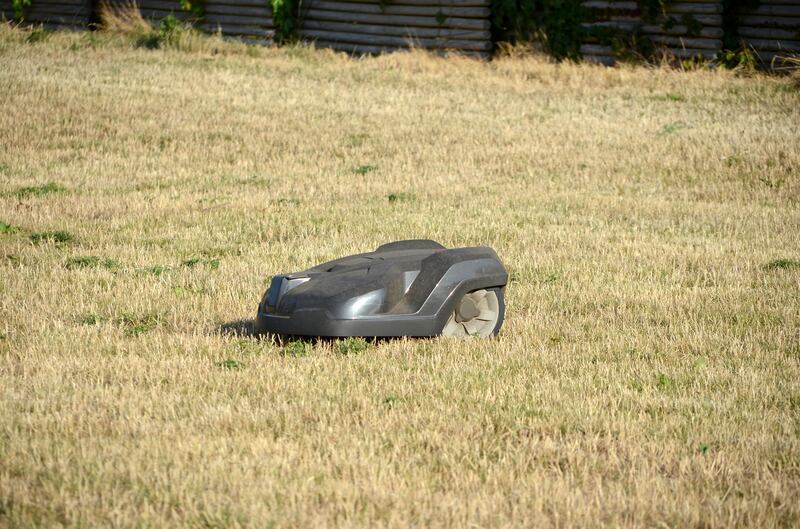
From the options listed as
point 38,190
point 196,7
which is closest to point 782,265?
point 38,190

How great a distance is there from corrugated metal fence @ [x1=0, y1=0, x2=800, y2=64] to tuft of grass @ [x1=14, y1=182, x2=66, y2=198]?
1259cm

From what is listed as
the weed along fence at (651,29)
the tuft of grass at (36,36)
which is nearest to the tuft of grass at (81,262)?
the weed along fence at (651,29)

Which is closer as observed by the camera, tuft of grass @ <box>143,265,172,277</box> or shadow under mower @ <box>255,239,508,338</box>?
shadow under mower @ <box>255,239,508,338</box>

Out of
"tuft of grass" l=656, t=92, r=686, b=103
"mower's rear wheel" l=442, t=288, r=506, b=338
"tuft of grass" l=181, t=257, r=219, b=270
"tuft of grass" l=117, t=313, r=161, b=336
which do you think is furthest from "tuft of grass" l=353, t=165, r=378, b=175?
"mower's rear wheel" l=442, t=288, r=506, b=338

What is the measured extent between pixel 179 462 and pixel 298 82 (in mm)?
18055

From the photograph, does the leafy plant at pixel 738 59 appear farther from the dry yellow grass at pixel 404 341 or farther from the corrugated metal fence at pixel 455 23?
the dry yellow grass at pixel 404 341

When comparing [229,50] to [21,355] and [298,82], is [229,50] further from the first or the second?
[21,355]

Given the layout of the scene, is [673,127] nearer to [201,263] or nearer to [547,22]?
[547,22]

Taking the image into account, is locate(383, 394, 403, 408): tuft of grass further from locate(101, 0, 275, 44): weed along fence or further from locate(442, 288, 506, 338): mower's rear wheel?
locate(101, 0, 275, 44): weed along fence

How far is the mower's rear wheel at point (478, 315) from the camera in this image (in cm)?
731

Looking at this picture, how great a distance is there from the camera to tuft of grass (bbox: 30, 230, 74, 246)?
11.0m

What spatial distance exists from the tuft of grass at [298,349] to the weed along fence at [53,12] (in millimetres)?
23493

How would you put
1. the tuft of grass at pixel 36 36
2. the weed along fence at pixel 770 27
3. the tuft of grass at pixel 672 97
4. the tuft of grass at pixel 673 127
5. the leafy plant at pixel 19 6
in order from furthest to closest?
the leafy plant at pixel 19 6 < the tuft of grass at pixel 36 36 < the weed along fence at pixel 770 27 < the tuft of grass at pixel 672 97 < the tuft of grass at pixel 673 127

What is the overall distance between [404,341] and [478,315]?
639 millimetres
